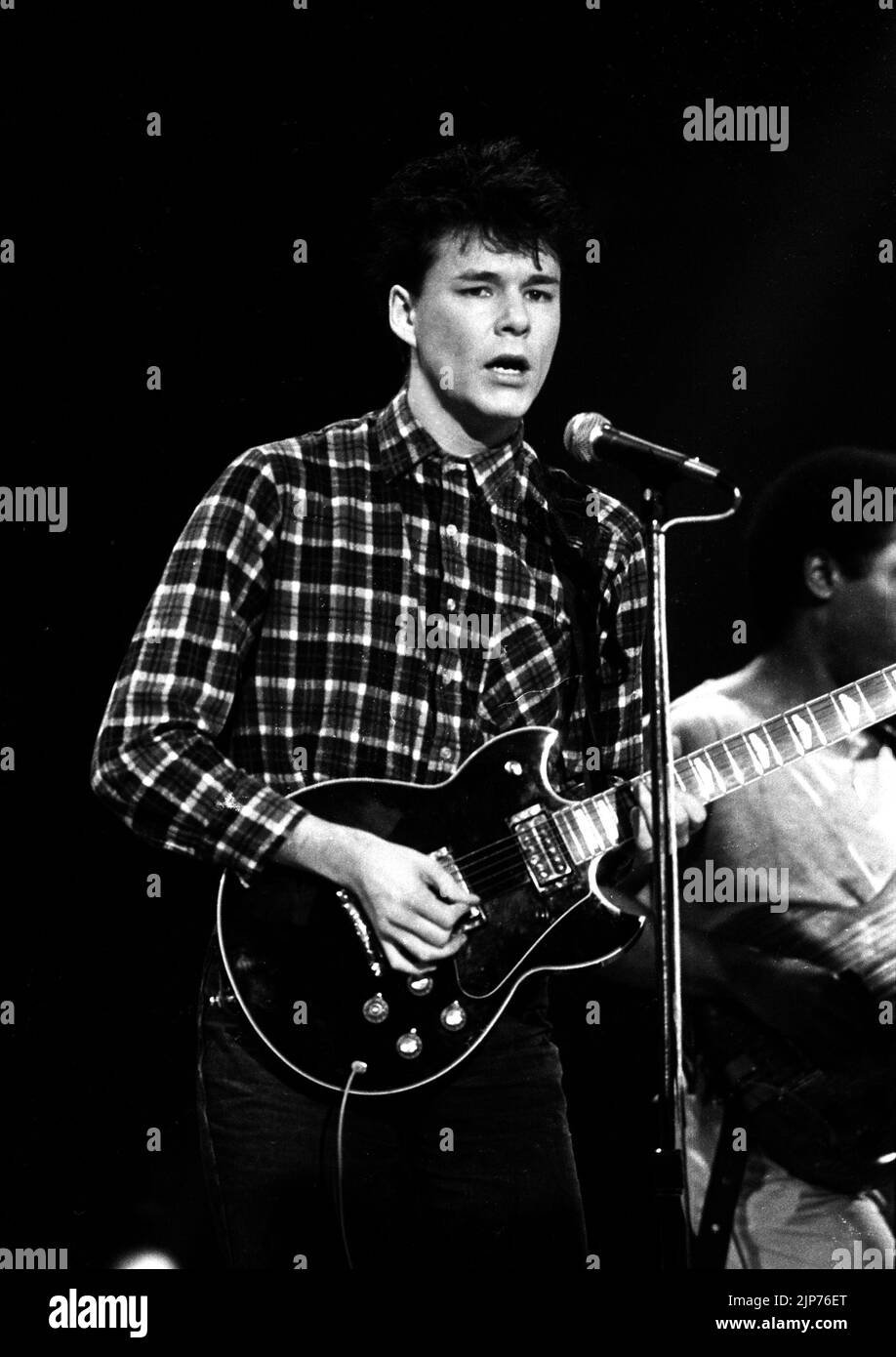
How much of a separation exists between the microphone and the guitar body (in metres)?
0.49

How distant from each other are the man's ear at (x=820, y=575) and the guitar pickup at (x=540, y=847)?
28.6 inches

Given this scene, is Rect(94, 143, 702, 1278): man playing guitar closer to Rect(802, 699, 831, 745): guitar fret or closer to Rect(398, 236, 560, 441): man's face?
Rect(398, 236, 560, 441): man's face

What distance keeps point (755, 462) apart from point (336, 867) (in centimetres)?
110

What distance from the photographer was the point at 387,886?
224 centimetres

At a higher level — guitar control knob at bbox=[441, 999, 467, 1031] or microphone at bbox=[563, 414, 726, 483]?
microphone at bbox=[563, 414, 726, 483]

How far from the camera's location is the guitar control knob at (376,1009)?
2252 millimetres

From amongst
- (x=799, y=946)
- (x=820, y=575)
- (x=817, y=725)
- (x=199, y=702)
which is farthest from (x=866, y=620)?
(x=199, y=702)

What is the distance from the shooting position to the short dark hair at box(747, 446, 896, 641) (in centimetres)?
269

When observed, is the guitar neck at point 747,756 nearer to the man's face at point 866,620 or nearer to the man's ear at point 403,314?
the man's face at point 866,620

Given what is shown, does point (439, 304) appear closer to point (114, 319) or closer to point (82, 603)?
point (114, 319)

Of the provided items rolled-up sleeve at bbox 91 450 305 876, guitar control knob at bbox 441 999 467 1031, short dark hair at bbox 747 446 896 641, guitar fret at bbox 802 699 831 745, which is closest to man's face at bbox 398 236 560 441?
rolled-up sleeve at bbox 91 450 305 876

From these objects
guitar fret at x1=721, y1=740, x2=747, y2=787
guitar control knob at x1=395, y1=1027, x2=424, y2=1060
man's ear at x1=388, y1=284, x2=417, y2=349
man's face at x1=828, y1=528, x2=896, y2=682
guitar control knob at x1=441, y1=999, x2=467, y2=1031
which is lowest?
guitar control knob at x1=395, y1=1027, x2=424, y2=1060

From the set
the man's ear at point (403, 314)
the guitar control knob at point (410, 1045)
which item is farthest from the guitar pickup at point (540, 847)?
the man's ear at point (403, 314)
